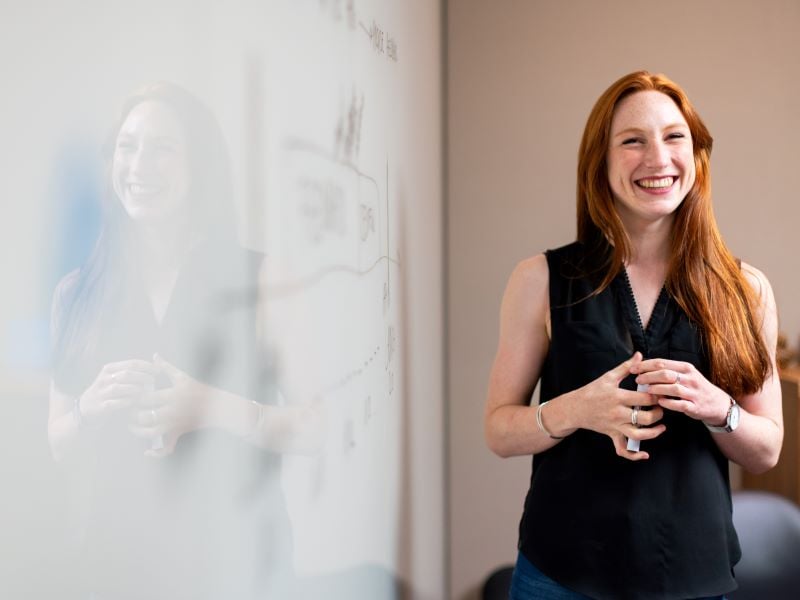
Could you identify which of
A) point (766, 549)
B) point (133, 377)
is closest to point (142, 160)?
point (133, 377)

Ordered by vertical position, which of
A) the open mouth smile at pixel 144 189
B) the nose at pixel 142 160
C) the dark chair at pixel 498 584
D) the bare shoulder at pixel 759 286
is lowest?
the dark chair at pixel 498 584

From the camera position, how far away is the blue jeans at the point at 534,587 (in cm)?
147

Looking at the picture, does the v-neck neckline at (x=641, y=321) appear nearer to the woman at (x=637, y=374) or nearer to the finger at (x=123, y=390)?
the woman at (x=637, y=374)

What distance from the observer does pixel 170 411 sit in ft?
1.64

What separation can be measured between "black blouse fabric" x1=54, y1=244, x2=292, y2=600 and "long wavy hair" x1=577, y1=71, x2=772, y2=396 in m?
0.98

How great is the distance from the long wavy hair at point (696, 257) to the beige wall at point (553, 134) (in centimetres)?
120

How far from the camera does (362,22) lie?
3.67ft

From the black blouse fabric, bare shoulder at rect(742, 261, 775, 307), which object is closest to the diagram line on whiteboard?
the black blouse fabric

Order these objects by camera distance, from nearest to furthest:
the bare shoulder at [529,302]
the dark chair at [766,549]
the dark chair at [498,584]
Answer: the bare shoulder at [529,302], the dark chair at [766,549], the dark chair at [498,584]

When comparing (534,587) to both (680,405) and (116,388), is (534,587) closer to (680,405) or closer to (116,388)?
(680,405)

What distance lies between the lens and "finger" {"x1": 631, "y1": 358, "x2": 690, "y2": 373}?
4.35ft

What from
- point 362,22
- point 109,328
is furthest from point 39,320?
point 362,22

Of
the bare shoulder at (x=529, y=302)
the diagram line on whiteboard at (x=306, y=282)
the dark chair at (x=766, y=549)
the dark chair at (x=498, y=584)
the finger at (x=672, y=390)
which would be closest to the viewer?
the diagram line on whiteboard at (x=306, y=282)

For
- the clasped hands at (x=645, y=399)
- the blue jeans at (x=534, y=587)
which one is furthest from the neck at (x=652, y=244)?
the blue jeans at (x=534, y=587)
